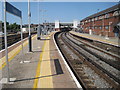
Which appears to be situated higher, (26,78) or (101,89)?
(26,78)

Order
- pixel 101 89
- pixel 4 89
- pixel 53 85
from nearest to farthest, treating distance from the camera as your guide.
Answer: pixel 4 89
pixel 53 85
pixel 101 89

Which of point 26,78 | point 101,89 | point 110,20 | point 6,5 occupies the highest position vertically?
point 110,20

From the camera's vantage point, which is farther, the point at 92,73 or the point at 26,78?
the point at 92,73

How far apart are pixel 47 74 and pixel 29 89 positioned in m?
1.58

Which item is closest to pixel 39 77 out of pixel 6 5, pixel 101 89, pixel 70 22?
pixel 101 89

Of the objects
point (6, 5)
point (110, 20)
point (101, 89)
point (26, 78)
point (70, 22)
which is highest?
point (70, 22)

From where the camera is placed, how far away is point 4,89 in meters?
4.74

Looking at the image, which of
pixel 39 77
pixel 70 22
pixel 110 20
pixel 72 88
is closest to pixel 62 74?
pixel 39 77

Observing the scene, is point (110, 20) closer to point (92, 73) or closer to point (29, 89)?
point (92, 73)

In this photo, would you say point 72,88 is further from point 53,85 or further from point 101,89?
point 101,89

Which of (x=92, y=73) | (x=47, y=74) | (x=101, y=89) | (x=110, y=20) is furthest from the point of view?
(x=110, y=20)

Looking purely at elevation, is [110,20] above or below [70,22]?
below

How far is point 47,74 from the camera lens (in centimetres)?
626

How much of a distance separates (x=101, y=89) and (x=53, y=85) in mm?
1890
